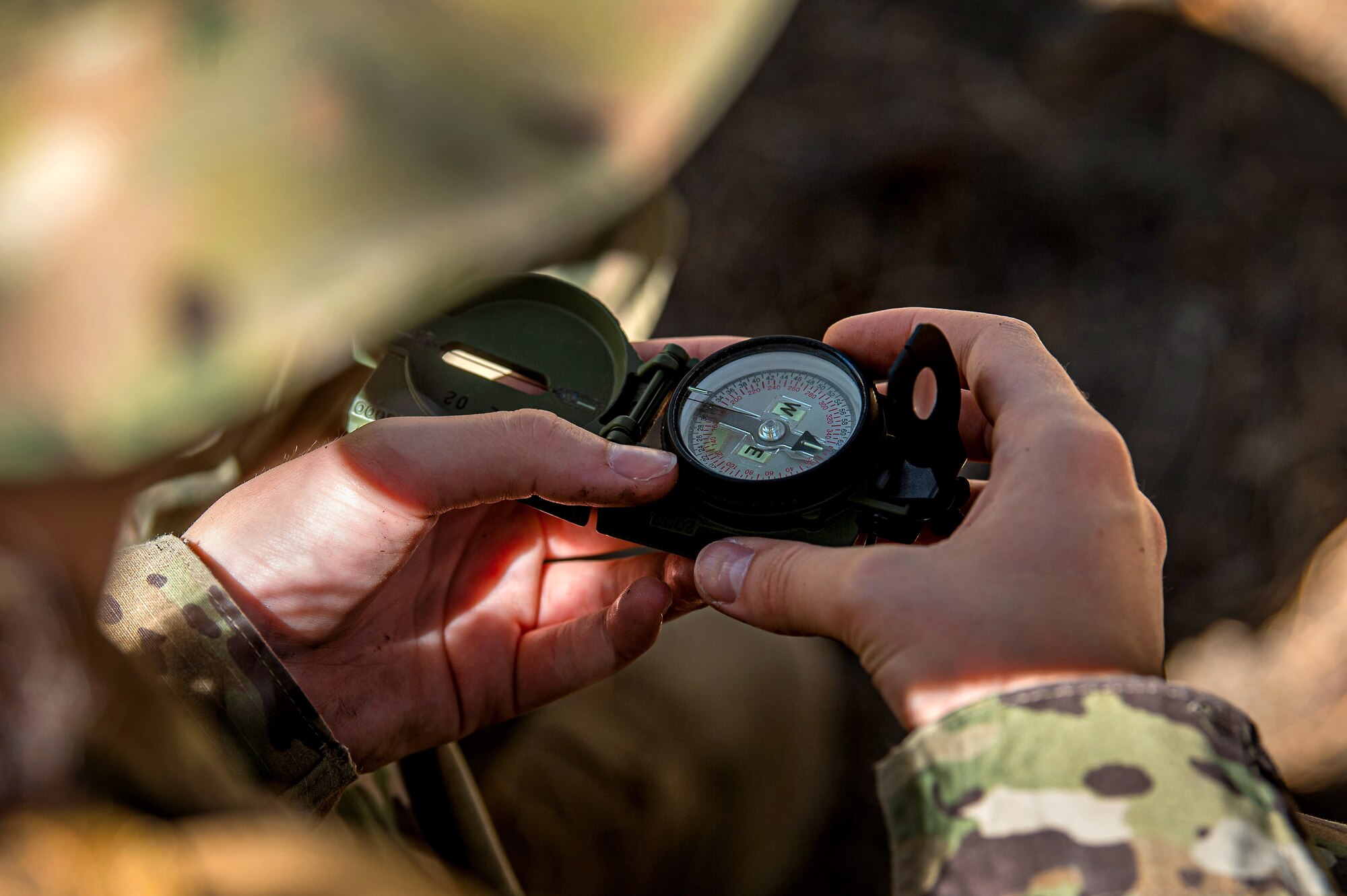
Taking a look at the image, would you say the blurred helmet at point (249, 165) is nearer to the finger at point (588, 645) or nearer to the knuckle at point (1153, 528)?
the finger at point (588, 645)

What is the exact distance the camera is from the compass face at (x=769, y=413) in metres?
1.49

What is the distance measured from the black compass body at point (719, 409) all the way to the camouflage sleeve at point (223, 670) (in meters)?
0.45

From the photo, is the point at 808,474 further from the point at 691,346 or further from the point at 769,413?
the point at 691,346

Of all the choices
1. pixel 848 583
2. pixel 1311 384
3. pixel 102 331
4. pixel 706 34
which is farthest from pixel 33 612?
pixel 1311 384

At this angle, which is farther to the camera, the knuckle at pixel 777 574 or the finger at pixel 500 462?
the finger at pixel 500 462

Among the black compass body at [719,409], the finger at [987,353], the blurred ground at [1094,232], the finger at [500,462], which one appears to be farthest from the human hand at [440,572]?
the blurred ground at [1094,232]

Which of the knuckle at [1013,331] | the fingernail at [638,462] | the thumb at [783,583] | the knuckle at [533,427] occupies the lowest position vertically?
the thumb at [783,583]

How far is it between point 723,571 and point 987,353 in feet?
1.69

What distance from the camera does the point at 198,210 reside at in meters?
0.84

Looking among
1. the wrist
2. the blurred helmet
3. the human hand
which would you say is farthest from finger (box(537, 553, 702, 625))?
the wrist

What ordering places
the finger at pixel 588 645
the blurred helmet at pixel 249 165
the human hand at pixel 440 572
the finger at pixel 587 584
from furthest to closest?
the finger at pixel 587 584 < the finger at pixel 588 645 < the human hand at pixel 440 572 < the blurred helmet at pixel 249 165

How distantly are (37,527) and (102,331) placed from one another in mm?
193

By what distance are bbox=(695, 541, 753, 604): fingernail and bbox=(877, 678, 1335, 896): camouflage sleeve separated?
383 millimetres

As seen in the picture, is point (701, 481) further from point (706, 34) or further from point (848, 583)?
point (706, 34)
